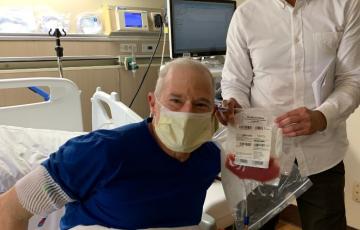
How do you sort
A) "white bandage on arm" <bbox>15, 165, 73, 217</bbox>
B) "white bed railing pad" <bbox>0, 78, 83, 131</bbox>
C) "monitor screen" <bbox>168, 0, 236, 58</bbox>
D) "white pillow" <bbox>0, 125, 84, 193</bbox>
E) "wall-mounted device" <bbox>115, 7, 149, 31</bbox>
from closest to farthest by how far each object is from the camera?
"white bandage on arm" <bbox>15, 165, 73, 217</bbox>
"white pillow" <bbox>0, 125, 84, 193</bbox>
"white bed railing pad" <bbox>0, 78, 83, 131</bbox>
"monitor screen" <bbox>168, 0, 236, 58</bbox>
"wall-mounted device" <bbox>115, 7, 149, 31</bbox>

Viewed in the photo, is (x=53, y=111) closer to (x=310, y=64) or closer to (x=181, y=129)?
(x=181, y=129)

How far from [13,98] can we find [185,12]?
4.22 feet

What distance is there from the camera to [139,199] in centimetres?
97

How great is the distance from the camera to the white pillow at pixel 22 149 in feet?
4.50

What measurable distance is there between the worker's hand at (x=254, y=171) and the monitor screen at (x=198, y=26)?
1500 mm

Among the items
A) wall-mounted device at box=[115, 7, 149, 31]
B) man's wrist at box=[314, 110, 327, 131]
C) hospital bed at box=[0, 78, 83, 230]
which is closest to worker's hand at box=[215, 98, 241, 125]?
man's wrist at box=[314, 110, 327, 131]

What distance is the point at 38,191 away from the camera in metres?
0.89

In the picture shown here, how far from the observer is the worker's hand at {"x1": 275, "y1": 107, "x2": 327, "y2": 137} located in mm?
1103

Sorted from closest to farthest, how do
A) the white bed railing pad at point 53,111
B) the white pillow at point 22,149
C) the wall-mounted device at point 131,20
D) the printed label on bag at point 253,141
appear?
1. the printed label on bag at point 253,141
2. the white pillow at point 22,149
3. the white bed railing pad at point 53,111
4. the wall-mounted device at point 131,20

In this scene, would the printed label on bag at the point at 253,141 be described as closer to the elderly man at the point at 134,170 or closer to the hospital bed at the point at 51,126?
the elderly man at the point at 134,170

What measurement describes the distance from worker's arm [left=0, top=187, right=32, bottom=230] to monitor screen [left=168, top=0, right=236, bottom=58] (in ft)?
5.78

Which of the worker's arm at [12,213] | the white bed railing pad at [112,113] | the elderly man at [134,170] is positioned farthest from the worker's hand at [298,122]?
the worker's arm at [12,213]

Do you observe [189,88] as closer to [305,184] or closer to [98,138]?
[98,138]

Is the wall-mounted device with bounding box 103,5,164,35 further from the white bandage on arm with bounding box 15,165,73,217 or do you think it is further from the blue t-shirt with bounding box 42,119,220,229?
the white bandage on arm with bounding box 15,165,73,217
